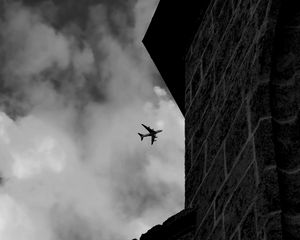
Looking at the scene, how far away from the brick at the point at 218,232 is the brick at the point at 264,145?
1.60 ft

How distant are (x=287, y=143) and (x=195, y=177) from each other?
1.24 meters

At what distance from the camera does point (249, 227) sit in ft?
14.8

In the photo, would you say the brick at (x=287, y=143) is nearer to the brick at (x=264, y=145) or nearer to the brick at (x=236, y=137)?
the brick at (x=264, y=145)

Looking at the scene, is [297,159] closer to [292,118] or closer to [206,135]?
[292,118]

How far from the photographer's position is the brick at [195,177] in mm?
5738

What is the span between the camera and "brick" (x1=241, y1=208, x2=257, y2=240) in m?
4.45

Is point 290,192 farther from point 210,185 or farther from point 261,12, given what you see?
point 261,12

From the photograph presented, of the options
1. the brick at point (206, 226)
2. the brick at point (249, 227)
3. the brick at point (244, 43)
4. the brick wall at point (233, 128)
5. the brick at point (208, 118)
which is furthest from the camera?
the brick at point (208, 118)

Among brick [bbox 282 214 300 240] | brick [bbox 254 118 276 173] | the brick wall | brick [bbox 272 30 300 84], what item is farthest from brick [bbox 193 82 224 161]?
brick [bbox 282 214 300 240]

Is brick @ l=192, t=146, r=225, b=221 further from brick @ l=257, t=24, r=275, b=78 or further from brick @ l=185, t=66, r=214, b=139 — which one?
brick @ l=185, t=66, r=214, b=139

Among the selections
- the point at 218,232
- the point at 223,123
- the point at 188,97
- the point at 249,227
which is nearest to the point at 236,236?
the point at 249,227

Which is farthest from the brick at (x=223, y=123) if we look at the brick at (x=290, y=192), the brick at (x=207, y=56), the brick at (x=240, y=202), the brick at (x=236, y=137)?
the brick at (x=290, y=192)

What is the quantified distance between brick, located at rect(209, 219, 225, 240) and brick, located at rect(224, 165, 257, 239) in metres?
0.05

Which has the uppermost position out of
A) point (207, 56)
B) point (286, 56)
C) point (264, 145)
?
point (207, 56)
